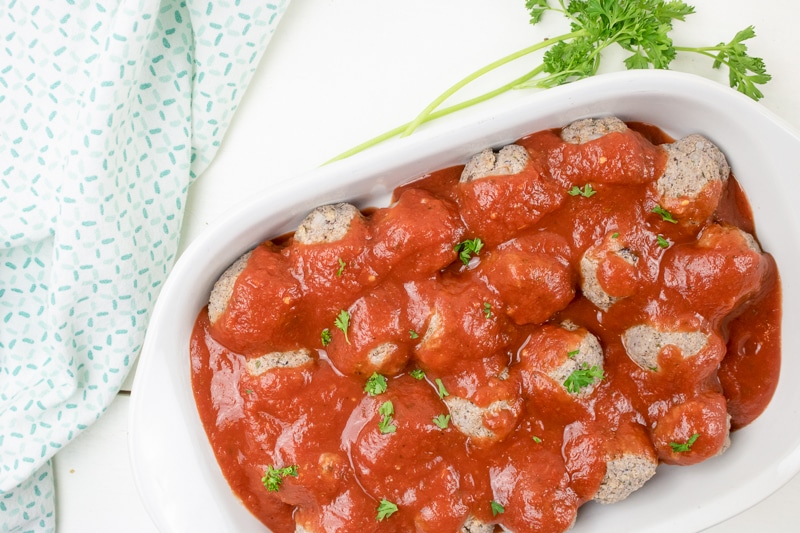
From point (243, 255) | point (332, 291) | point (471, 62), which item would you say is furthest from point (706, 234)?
point (243, 255)

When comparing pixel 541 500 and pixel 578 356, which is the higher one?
pixel 578 356

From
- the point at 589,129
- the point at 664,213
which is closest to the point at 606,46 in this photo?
the point at 589,129

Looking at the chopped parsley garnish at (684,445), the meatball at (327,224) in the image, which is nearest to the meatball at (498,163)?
the meatball at (327,224)

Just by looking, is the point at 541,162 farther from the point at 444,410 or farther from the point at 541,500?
the point at 541,500

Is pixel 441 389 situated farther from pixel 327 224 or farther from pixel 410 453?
pixel 327 224

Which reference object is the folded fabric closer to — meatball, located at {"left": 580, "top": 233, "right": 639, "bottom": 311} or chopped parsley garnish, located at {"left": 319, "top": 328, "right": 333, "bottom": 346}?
chopped parsley garnish, located at {"left": 319, "top": 328, "right": 333, "bottom": 346}

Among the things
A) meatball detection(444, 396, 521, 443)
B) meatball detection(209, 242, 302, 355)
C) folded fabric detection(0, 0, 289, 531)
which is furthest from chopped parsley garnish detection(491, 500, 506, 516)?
folded fabric detection(0, 0, 289, 531)
